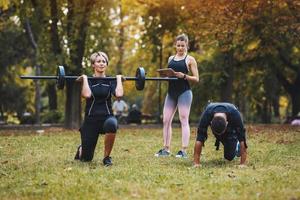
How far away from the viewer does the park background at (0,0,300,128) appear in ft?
65.8

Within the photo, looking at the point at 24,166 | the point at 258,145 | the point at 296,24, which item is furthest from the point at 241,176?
the point at 296,24

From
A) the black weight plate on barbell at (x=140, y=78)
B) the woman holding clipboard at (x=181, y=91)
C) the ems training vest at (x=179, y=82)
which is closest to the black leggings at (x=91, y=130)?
the black weight plate on barbell at (x=140, y=78)

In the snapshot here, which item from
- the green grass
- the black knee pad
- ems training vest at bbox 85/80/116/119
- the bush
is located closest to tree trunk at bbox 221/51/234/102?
the bush

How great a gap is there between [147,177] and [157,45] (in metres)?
20.9

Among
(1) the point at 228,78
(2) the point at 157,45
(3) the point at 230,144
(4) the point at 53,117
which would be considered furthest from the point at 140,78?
(4) the point at 53,117

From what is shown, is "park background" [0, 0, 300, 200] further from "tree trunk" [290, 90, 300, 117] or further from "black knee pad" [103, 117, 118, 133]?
"black knee pad" [103, 117, 118, 133]

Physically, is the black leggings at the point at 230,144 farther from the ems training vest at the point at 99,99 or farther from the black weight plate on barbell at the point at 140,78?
the ems training vest at the point at 99,99

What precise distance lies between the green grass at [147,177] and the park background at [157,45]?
31.7ft

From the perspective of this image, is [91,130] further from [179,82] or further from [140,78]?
[179,82]

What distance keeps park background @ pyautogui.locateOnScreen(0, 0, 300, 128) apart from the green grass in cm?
967

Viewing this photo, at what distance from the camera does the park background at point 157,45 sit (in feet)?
65.8

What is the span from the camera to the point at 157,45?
90.5 feet

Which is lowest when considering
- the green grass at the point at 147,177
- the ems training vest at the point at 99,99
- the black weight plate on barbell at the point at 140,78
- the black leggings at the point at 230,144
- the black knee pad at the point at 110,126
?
the green grass at the point at 147,177

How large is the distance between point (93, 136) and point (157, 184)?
84.6 inches
